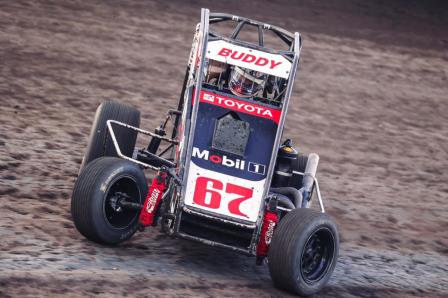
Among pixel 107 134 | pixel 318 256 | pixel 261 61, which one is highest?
pixel 261 61

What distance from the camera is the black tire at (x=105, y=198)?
24.2 ft

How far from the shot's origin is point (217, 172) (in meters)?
7.66

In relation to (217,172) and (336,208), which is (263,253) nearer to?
(217,172)

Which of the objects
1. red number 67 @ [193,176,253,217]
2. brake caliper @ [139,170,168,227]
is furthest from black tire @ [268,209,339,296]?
brake caliper @ [139,170,168,227]

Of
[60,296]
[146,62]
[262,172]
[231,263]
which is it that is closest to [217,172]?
[262,172]

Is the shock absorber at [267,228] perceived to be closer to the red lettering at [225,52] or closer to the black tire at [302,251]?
the black tire at [302,251]

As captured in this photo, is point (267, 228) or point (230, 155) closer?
point (267, 228)

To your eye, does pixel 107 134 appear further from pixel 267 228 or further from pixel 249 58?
pixel 267 228

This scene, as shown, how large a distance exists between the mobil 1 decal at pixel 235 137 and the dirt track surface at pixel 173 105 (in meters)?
0.88

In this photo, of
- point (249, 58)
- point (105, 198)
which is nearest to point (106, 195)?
point (105, 198)

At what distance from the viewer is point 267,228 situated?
7.54m

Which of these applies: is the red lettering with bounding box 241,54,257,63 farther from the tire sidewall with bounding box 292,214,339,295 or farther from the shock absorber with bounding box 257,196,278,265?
the tire sidewall with bounding box 292,214,339,295

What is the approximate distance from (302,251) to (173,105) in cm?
630

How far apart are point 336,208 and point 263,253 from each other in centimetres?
315
